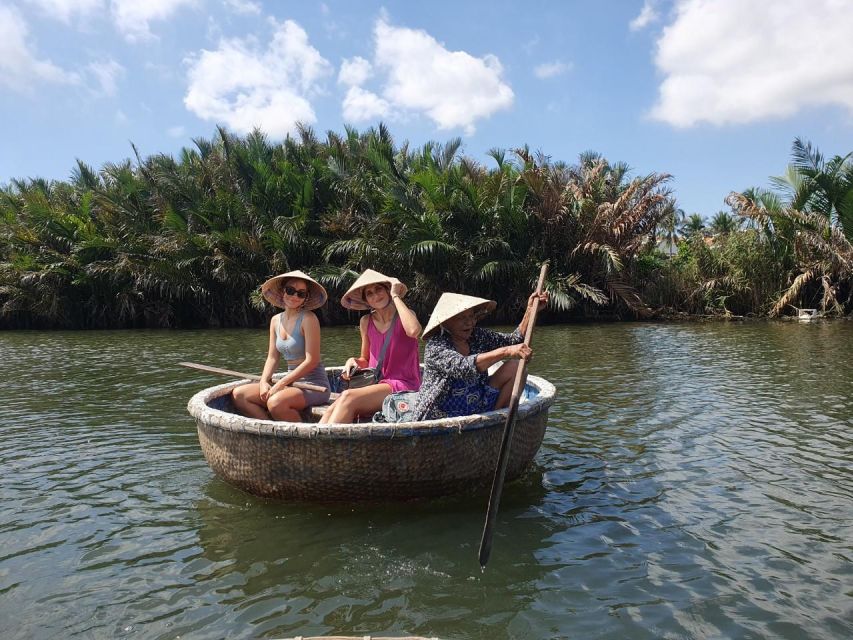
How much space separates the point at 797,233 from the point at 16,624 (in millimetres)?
19761

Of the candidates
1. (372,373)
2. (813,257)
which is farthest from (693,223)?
(372,373)

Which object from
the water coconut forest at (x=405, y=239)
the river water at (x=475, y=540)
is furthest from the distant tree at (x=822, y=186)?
the river water at (x=475, y=540)

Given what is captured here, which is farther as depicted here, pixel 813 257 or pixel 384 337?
pixel 813 257

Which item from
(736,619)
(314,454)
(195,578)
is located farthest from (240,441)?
(736,619)

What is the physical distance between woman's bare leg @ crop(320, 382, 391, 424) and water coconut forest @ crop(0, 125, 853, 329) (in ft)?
45.3

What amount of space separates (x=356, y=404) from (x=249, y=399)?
112 cm

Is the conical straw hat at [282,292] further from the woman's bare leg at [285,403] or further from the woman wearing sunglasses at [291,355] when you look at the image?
the woman's bare leg at [285,403]

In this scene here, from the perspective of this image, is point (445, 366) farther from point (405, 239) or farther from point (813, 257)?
point (813, 257)

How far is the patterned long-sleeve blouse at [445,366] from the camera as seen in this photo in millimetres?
4152

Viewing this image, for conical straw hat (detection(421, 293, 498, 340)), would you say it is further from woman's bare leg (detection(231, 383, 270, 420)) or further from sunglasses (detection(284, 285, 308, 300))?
woman's bare leg (detection(231, 383, 270, 420))

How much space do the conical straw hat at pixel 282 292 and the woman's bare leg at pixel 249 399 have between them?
0.67 metres

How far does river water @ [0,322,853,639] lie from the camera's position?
10.2 ft

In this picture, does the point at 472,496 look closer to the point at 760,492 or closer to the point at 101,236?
the point at 760,492

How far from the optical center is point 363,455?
4.07m
